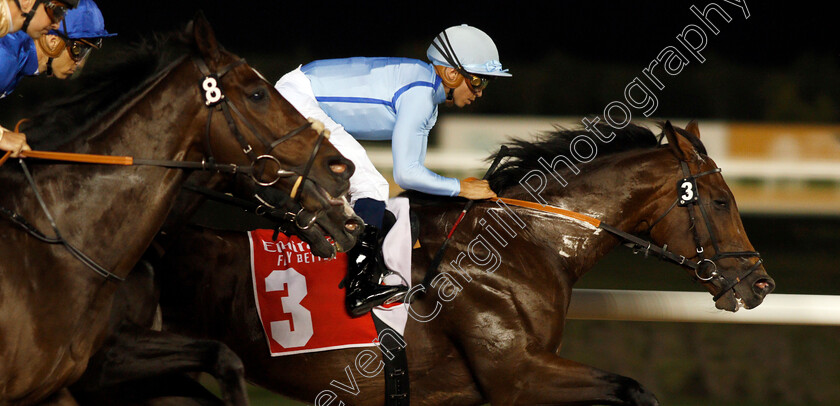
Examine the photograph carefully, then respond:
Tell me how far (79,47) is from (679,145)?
2.17 m

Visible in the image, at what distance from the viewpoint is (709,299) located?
4215mm

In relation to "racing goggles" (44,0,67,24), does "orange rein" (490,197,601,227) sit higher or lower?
higher

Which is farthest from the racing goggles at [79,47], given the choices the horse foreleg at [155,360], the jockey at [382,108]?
the horse foreleg at [155,360]

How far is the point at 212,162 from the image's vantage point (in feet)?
8.13

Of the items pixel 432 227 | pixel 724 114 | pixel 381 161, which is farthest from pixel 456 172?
pixel 432 227

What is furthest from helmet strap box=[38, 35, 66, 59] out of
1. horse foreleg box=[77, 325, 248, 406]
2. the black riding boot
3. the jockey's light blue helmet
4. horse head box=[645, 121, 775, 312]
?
horse head box=[645, 121, 775, 312]

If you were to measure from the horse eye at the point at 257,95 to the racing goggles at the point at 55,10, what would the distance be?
0.59 metres

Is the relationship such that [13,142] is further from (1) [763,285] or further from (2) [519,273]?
(1) [763,285]

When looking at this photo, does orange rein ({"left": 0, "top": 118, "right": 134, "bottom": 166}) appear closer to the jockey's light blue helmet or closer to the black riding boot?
the black riding boot

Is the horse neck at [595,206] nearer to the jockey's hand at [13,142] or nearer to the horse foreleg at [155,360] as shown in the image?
the horse foreleg at [155,360]

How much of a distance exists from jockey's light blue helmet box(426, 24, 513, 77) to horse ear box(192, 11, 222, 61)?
1.08 m

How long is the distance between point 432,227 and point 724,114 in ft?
29.8

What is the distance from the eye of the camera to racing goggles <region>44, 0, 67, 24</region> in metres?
2.51

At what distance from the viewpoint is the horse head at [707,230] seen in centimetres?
345
